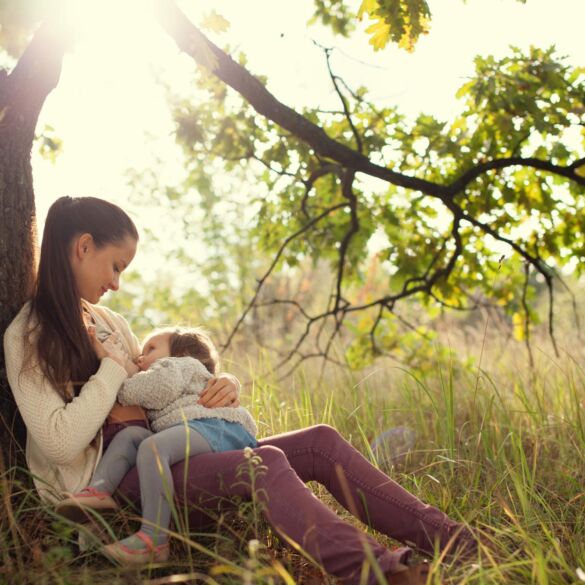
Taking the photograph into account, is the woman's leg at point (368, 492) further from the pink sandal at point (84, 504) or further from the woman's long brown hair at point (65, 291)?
the woman's long brown hair at point (65, 291)

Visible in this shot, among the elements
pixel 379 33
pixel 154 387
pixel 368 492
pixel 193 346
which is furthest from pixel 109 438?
pixel 379 33

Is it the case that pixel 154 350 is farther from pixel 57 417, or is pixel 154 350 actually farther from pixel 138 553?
pixel 138 553

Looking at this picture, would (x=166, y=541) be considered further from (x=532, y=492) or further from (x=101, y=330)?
(x=532, y=492)

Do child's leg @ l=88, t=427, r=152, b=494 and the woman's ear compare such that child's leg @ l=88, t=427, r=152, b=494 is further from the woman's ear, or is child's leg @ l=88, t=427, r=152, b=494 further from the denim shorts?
the woman's ear

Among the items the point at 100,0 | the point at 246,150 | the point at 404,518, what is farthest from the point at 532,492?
the point at 246,150

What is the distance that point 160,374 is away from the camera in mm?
2570

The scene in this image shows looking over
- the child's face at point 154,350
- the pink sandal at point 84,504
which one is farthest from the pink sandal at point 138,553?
the child's face at point 154,350

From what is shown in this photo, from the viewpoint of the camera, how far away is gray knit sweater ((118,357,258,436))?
8.37ft

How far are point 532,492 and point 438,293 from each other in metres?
2.74

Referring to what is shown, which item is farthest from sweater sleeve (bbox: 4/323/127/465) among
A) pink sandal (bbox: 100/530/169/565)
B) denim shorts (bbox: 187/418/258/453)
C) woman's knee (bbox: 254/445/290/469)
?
woman's knee (bbox: 254/445/290/469)

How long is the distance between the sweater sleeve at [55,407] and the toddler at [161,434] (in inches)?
4.2

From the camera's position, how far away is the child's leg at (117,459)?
243 centimetres

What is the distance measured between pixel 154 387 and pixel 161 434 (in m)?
0.22

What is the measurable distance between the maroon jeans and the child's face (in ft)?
1.10
